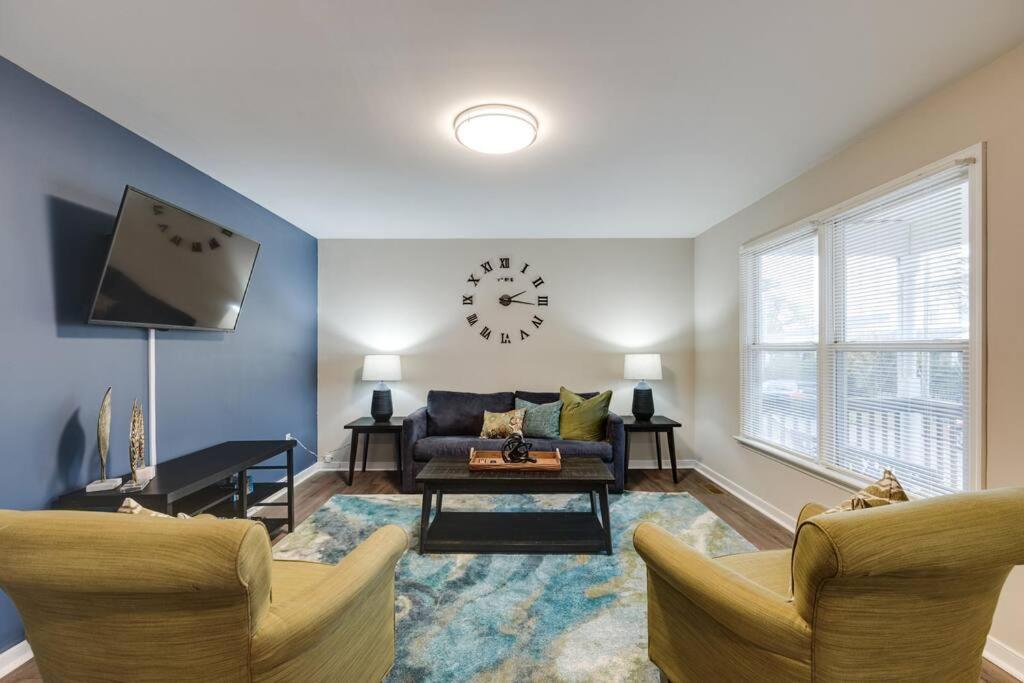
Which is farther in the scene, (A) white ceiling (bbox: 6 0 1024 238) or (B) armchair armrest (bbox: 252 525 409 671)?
(A) white ceiling (bbox: 6 0 1024 238)

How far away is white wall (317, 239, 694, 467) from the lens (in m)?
4.71

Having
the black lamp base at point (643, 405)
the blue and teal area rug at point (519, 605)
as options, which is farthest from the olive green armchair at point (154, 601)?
the black lamp base at point (643, 405)

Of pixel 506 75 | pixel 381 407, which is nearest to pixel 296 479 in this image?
→ pixel 381 407

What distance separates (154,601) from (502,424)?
3203mm

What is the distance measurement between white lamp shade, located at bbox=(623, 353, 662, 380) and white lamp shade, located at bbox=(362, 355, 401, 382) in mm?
2349

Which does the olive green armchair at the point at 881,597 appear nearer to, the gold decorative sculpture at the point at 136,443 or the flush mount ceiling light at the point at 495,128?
the flush mount ceiling light at the point at 495,128

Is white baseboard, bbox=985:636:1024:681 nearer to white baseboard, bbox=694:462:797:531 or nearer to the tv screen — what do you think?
white baseboard, bbox=694:462:797:531

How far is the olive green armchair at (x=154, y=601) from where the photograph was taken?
0.93m

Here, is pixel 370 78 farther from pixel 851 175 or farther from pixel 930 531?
pixel 851 175

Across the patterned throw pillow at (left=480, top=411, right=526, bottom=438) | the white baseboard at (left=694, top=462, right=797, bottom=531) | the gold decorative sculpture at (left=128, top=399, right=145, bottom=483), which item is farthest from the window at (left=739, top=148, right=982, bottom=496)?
the gold decorative sculpture at (left=128, top=399, right=145, bottom=483)

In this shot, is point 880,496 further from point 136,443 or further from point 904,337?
point 136,443

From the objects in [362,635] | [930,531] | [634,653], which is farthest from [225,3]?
[634,653]

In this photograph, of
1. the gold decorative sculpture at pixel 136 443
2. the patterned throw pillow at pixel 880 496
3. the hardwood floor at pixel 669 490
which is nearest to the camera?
the patterned throw pillow at pixel 880 496

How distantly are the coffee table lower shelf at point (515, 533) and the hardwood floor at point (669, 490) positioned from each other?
1.03 metres
